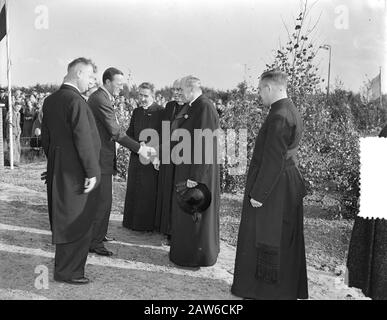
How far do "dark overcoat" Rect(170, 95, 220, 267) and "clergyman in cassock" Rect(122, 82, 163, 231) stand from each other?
122 cm

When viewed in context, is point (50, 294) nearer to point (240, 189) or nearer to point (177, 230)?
point (177, 230)

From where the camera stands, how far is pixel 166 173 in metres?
5.90

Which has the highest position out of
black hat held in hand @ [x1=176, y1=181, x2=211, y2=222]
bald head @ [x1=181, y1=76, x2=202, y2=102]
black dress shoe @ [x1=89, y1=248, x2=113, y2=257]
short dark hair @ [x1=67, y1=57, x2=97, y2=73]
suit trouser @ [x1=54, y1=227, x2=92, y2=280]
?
short dark hair @ [x1=67, y1=57, x2=97, y2=73]

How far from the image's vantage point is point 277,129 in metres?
3.82

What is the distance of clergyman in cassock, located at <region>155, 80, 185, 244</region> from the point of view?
581cm

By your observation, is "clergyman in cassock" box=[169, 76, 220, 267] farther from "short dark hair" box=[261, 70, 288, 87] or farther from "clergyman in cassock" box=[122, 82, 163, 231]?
"clergyman in cassock" box=[122, 82, 163, 231]

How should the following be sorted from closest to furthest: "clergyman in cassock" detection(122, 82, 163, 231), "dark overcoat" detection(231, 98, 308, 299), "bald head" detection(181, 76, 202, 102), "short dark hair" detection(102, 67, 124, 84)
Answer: "dark overcoat" detection(231, 98, 308, 299) → "bald head" detection(181, 76, 202, 102) → "short dark hair" detection(102, 67, 124, 84) → "clergyman in cassock" detection(122, 82, 163, 231)

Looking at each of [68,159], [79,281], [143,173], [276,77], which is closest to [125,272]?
[79,281]

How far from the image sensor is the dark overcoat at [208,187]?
4.88 meters

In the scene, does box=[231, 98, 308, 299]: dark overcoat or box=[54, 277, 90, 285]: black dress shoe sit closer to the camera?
box=[231, 98, 308, 299]: dark overcoat

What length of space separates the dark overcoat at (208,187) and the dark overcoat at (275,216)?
2.82 feet

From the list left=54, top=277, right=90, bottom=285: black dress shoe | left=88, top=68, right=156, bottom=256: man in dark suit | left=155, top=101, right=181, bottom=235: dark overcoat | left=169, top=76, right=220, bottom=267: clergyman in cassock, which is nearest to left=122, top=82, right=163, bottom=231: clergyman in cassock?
left=155, top=101, right=181, bottom=235: dark overcoat

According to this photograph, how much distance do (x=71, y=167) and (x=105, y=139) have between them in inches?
50.7
